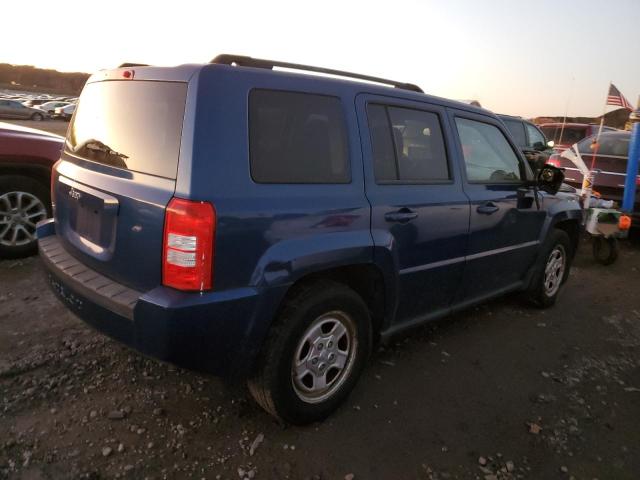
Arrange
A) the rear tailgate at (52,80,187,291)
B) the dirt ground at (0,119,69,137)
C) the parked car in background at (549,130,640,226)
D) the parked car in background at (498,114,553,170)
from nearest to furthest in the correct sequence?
the rear tailgate at (52,80,187,291), the parked car in background at (549,130,640,226), the parked car in background at (498,114,553,170), the dirt ground at (0,119,69,137)

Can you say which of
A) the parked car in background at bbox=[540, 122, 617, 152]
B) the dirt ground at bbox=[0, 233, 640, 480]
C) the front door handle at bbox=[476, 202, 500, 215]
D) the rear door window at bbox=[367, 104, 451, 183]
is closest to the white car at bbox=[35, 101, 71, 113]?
the parked car in background at bbox=[540, 122, 617, 152]

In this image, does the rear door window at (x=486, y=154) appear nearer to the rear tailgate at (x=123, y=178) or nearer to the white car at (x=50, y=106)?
the rear tailgate at (x=123, y=178)

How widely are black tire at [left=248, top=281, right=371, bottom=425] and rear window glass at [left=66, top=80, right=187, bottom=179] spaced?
0.88 m

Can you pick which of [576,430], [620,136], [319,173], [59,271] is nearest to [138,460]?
[59,271]

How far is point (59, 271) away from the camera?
102 inches

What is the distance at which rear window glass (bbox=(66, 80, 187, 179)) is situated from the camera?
2.13m

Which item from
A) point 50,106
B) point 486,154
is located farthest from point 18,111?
point 486,154

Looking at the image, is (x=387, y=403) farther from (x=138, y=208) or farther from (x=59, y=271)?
(x=59, y=271)

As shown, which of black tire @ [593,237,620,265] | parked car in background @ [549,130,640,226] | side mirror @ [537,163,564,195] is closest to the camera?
side mirror @ [537,163,564,195]

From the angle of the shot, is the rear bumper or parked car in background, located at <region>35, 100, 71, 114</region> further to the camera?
parked car in background, located at <region>35, 100, 71, 114</region>

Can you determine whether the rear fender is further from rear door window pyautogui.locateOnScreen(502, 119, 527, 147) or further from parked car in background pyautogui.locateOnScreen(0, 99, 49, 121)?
parked car in background pyautogui.locateOnScreen(0, 99, 49, 121)

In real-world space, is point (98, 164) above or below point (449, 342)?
above

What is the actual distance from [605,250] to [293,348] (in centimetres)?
569

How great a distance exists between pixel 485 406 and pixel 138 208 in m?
2.37
